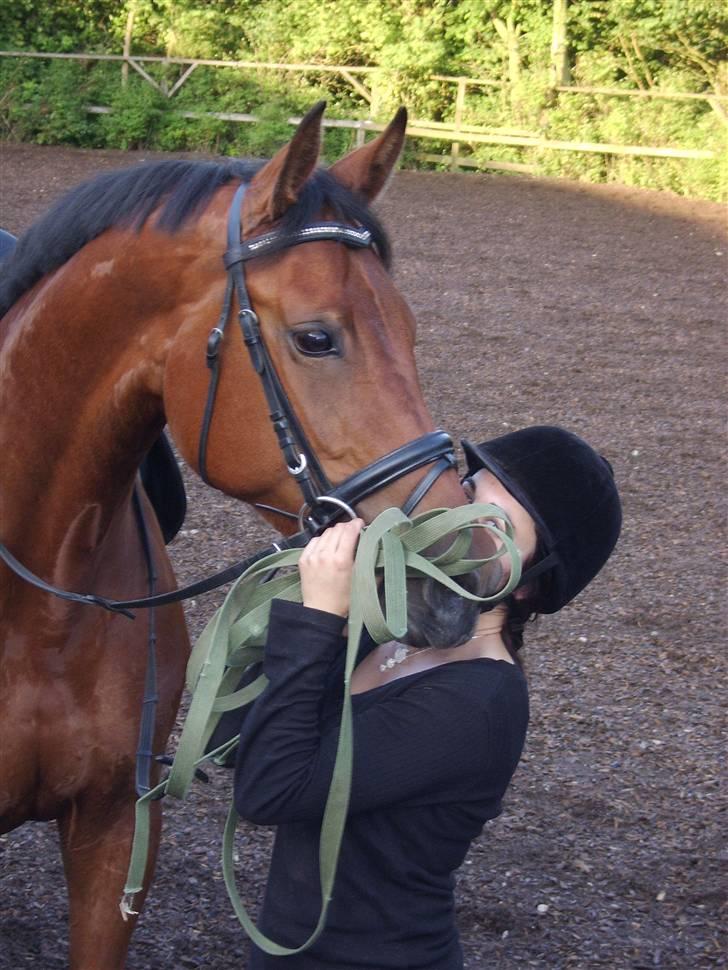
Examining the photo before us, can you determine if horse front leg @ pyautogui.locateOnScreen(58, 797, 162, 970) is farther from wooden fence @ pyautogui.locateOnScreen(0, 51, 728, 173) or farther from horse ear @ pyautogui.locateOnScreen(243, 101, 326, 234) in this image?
wooden fence @ pyautogui.locateOnScreen(0, 51, 728, 173)

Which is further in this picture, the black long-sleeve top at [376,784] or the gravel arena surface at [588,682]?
the gravel arena surface at [588,682]

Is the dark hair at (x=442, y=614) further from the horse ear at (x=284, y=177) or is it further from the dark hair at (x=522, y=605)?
the horse ear at (x=284, y=177)

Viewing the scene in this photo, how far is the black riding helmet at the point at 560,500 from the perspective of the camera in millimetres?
2115

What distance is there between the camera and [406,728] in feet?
6.44

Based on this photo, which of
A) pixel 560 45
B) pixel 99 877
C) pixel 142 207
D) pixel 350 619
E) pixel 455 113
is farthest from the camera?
pixel 455 113

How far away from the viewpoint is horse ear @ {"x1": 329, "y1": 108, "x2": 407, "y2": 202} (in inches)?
84.0

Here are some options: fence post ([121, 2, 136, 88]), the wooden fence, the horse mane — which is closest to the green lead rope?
the horse mane

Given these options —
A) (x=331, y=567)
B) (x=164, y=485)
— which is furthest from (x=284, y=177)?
(x=164, y=485)

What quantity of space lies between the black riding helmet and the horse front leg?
102 cm

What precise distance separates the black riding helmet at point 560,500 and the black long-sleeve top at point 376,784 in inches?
7.8

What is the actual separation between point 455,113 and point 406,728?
2072cm

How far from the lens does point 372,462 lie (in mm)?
1847

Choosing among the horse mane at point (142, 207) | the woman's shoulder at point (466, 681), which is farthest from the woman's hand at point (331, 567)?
the horse mane at point (142, 207)

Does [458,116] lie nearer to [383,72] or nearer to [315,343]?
[383,72]
